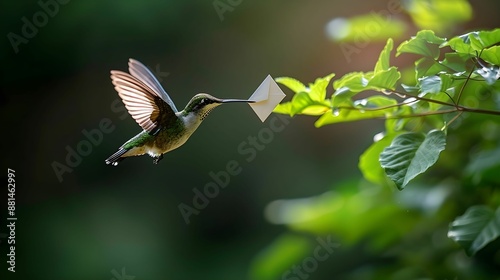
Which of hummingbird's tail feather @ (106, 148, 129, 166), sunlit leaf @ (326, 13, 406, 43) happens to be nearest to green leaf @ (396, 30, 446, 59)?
hummingbird's tail feather @ (106, 148, 129, 166)

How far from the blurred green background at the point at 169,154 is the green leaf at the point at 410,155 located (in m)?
1.63

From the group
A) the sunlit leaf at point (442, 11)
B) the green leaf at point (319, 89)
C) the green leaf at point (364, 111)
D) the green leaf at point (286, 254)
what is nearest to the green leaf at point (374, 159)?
the green leaf at point (364, 111)

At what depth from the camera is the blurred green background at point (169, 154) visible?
2336 mm

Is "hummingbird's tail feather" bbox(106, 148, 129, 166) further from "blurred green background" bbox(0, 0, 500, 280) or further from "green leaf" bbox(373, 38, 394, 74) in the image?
"blurred green background" bbox(0, 0, 500, 280)

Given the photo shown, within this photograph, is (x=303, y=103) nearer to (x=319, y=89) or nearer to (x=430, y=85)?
(x=319, y=89)

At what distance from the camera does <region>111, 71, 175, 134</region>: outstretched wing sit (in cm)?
49

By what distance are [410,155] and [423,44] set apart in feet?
0.35

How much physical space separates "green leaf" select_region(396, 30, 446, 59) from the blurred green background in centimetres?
163

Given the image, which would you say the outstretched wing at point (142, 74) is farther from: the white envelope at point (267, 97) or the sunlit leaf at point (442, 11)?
the sunlit leaf at point (442, 11)

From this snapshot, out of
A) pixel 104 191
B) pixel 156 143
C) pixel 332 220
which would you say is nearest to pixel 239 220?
pixel 104 191

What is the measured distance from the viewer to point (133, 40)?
2.37 m

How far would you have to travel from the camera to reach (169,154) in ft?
7.99

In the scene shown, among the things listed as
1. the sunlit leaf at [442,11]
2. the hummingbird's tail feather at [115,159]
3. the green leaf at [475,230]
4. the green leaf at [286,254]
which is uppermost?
the hummingbird's tail feather at [115,159]

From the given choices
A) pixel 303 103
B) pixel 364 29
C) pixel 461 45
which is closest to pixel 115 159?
pixel 303 103
